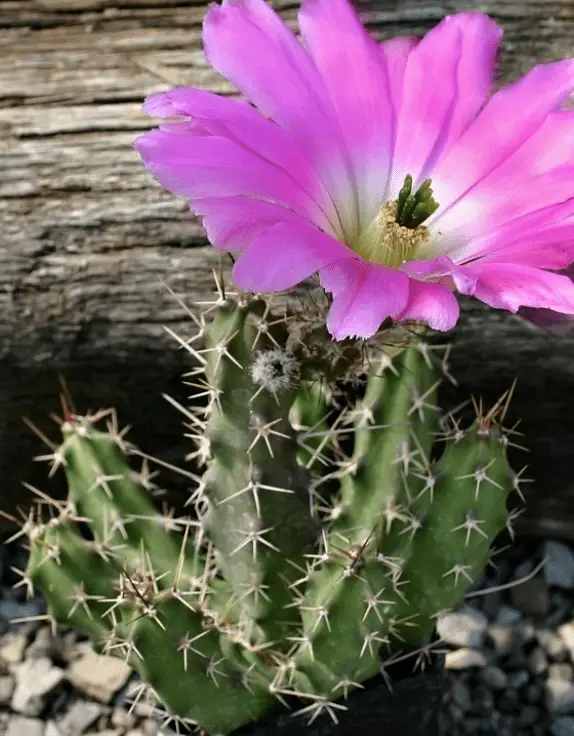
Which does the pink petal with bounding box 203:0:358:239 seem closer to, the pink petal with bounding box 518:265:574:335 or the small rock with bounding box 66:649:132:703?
the pink petal with bounding box 518:265:574:335

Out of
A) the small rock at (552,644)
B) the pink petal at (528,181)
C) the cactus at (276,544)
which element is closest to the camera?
the pink petal at (528,181)

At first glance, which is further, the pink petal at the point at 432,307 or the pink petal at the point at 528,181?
the pink petal at the point at 528,181

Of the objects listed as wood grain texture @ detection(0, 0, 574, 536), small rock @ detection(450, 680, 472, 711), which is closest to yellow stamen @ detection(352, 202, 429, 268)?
wood grain texture @ detection(0, 0, 574, 536)

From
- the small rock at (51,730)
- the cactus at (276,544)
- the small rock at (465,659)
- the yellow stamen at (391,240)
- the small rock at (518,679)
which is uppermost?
the yellow stamen at (391,240)

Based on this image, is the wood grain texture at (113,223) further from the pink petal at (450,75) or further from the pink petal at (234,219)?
the pink petal at (234,219)

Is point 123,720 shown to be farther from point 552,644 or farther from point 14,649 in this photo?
point 552,644

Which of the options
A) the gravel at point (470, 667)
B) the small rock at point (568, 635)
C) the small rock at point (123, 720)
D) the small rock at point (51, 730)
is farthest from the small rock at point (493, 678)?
the small rock at point (51, 730)

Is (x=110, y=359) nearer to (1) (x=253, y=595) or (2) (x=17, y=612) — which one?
(1) (x=253, y=595)

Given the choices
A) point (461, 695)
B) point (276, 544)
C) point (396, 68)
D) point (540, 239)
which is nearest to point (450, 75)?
point (396, 68)
